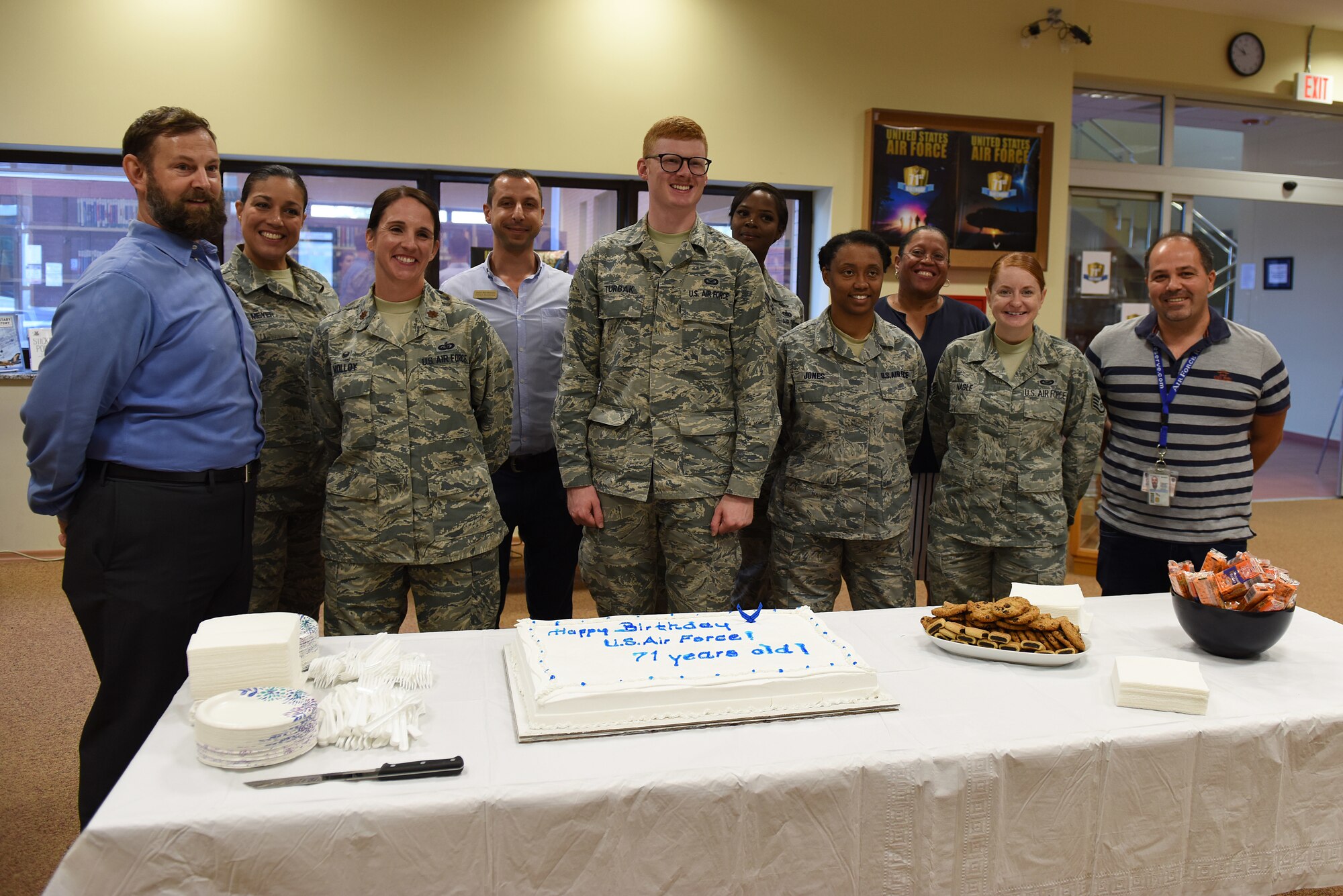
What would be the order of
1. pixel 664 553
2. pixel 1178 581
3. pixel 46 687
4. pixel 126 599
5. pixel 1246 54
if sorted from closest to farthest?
pixel 1178 581 < pixel 126 599 < pixel 664 553 < pixel 46 687 < pixel 1246 54

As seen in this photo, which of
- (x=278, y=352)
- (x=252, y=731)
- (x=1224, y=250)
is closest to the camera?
(x=252, y=731)

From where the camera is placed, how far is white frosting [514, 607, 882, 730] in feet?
4.64

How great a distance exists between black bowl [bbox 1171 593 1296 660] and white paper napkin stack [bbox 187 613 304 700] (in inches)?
63.4

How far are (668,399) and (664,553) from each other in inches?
16.4

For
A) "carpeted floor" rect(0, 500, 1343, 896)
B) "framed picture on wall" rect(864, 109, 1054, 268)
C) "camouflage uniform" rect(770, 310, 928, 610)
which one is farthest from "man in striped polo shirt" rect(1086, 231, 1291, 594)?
"framed picture on wall" rect(864, 109, 1054, 268)

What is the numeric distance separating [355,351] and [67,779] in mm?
1539

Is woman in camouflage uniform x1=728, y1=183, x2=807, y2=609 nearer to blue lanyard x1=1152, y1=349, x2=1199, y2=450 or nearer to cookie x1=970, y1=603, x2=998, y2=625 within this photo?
blue lanyard x1=1152, y1=349, x2=1199, y2=450

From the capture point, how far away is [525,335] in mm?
2955

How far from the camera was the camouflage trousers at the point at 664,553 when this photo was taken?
242 centimetres

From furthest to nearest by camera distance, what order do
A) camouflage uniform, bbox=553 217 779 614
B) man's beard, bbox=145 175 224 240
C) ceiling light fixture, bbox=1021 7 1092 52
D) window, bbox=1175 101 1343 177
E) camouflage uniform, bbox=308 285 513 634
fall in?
1. window, bbox=1175 101 1343 177
2. ceiling light fixture, bbox=1021 7 1092 52
3. camouflage uniform, bbox=553 217 779 614
4. camouflage uniform, bbox=308 285 513 634
5. man's beard, bbox=145 175 224 240

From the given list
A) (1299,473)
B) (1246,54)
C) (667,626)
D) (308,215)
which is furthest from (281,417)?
(1299,473)

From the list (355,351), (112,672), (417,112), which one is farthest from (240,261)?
(417,112)

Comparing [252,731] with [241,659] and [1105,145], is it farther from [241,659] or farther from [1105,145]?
[1105,145]

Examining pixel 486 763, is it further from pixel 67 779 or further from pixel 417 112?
pixel 417 112
